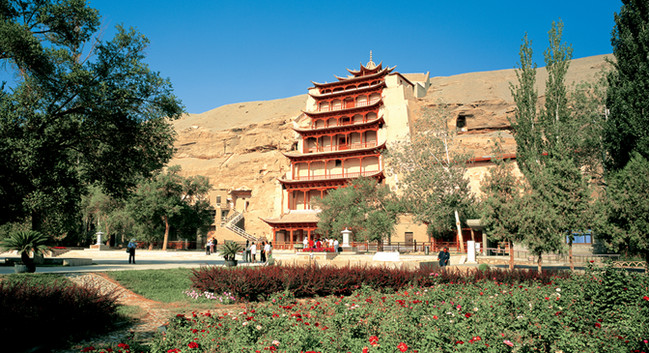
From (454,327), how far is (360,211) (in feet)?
104

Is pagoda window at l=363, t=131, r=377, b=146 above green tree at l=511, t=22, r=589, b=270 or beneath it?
above

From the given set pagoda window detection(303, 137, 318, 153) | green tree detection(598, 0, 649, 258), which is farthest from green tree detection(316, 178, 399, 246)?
green tree detection(598, 0, 649, 258)

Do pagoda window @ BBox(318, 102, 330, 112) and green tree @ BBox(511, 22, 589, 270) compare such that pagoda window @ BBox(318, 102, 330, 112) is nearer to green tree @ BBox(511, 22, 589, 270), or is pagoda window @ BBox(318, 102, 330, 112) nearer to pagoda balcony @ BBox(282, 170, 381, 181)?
pagoda balcony @ BBox(282, 170, 381, 181)

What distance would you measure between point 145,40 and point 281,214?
1323 inches

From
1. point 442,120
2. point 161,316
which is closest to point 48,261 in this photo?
point 161,316

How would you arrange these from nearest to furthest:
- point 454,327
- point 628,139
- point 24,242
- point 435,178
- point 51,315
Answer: point 454,327 < point 51,315 < point 24,242 < point 628,139 < point 435,178

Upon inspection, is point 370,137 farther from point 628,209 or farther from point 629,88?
point 628,209

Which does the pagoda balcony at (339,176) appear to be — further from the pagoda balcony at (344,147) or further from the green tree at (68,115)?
the green tree at (68,115)

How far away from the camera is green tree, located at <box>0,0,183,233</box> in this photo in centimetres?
1623

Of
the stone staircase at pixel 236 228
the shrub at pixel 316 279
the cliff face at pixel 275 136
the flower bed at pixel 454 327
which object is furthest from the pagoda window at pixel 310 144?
the flower bed at pixel 454 327

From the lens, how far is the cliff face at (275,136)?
56.4 m

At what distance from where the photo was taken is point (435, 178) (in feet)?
116

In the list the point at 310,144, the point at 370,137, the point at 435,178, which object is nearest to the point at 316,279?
the point at 435,178

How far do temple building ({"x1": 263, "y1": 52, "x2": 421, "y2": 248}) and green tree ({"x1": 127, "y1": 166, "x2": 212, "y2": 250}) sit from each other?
8.53m
